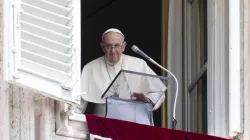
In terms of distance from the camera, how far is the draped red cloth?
348 inches

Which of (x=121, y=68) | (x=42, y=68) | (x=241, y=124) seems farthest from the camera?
(x=121, y=68)

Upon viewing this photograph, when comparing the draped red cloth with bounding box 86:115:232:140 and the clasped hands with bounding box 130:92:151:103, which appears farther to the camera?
the clasped hands with bounding box 130:92:151:103

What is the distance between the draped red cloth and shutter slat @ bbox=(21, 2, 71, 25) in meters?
0.63

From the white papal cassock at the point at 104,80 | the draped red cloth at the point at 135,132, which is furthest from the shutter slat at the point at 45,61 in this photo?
the white papal cassock at the point at 104,80

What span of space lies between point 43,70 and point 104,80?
4.29 ft

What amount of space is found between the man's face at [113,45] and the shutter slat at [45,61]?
120cm

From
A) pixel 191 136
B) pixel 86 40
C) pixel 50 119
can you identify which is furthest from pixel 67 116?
pixel 86 40

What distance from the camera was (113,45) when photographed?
32.0ft

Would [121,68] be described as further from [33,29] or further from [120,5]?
[120,5]

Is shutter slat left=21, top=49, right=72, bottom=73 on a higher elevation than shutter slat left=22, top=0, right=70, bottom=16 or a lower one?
lower

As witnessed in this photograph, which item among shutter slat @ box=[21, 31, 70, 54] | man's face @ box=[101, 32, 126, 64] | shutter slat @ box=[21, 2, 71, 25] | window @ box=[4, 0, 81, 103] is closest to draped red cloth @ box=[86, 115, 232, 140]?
window @ box=[4, 0, 81, 103]

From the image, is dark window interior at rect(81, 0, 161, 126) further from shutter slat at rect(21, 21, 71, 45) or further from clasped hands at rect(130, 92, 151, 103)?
shutter slat at rect(21, 21, 71, 45)

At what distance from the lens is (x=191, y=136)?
29.0 ft

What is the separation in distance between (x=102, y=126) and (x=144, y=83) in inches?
24.3
